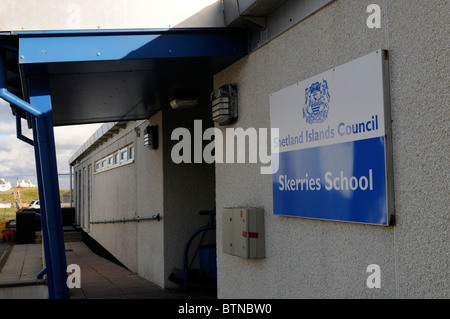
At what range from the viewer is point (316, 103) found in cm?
328

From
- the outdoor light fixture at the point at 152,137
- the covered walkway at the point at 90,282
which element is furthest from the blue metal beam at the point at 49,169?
the outdoor light fixture at the point at 152,137

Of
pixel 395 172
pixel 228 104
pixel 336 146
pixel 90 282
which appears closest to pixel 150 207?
pixel 90 282

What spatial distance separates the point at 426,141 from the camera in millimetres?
2385

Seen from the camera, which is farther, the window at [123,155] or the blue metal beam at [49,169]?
the window at [123,155]

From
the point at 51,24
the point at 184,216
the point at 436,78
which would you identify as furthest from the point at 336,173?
the point at 184,216

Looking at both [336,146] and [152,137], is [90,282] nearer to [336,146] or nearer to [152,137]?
[152,137]

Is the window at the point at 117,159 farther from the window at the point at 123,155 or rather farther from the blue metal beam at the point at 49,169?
the blue metal beam at the point at 49,169

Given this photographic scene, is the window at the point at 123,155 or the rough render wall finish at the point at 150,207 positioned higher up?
the window at the point at 123,155

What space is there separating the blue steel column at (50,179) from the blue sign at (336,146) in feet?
6.57

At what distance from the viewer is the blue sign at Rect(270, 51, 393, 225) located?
2.66 m

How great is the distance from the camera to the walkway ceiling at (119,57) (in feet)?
13.6

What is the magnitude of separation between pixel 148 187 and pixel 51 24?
4821 mm

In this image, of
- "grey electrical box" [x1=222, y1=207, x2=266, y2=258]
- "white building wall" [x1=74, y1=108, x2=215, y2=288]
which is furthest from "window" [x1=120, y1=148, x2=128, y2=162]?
"grey electrical box" [x1=222, y1=207, x2=266, y2=258]
